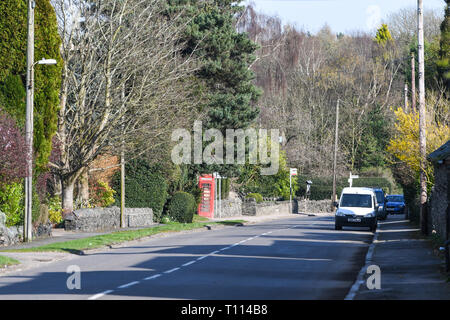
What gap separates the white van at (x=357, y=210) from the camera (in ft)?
126

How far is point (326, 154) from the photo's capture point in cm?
8275

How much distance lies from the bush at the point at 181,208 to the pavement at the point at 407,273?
2023 centimetres

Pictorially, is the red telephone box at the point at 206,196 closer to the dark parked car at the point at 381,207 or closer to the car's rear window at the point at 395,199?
the dark parked car at the point at 381,207

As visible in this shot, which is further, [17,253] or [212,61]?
[212,61]

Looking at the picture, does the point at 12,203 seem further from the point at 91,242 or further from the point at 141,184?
the point at 141,184

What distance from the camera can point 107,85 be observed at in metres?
37.5

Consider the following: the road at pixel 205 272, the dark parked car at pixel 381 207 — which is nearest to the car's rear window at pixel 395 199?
the dark parked car at pixel 381 207

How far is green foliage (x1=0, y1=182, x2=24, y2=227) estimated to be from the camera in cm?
2881

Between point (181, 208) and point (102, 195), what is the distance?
6.05 meters

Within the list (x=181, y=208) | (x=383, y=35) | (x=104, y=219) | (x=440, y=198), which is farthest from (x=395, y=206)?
(x=440, y=198)

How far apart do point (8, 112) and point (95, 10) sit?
1091cm
